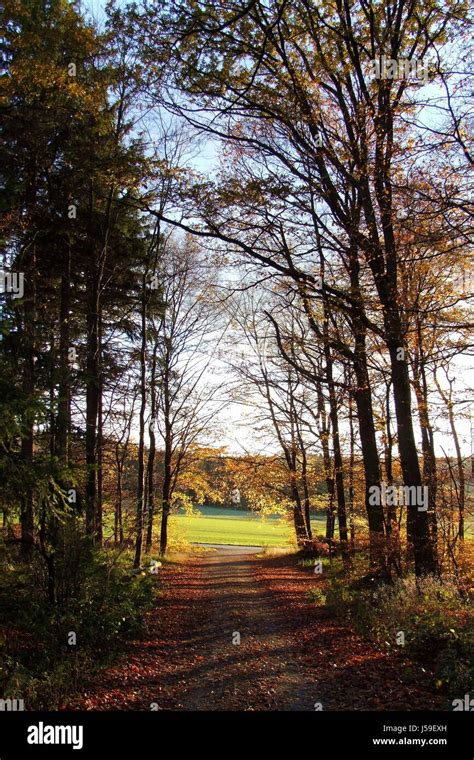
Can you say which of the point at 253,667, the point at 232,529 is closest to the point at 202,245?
the point at 253,667

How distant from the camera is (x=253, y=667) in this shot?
6.41 m

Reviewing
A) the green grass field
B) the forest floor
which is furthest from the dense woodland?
the green grass field

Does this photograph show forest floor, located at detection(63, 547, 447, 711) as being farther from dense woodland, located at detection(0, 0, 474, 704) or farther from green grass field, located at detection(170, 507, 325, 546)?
green grass field, located at detection(170, 507, 325, 546)

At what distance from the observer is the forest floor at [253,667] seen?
206 inches

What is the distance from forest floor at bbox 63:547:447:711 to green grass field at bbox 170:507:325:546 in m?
14.8

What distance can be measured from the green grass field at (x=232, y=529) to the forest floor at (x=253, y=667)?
14804mm

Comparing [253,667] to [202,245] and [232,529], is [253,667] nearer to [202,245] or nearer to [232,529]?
[202,245]

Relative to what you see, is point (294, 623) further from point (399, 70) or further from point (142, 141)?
point (142, 141)

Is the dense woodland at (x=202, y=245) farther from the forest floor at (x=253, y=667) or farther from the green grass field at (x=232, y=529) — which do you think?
the green grass field at (x=232, y=529)

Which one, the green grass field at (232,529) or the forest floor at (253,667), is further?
the green grass field at (232,529)

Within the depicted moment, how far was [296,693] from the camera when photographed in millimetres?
5512

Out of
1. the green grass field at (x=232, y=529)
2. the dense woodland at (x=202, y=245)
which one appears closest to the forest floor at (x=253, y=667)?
the dense woodland at (x=202, y=245)

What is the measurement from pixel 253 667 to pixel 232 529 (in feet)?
157
